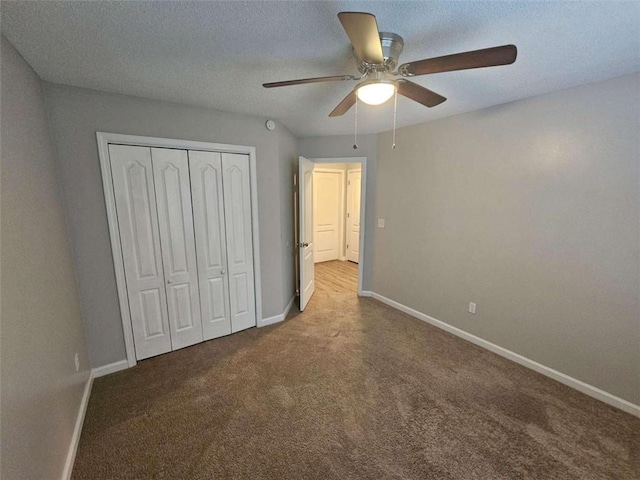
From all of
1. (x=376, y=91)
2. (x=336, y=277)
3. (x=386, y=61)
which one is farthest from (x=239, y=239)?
(x=336, y=277)

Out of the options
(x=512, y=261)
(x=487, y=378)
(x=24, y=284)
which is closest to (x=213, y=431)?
(x=24, y=284)

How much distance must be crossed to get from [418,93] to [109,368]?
323 centimetres

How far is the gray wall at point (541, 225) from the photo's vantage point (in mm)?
1818

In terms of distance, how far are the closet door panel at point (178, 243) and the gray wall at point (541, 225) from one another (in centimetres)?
251

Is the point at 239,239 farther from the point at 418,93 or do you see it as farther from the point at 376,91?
the point at 418,93

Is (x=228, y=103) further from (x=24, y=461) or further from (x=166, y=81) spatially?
(x=24, y=461)

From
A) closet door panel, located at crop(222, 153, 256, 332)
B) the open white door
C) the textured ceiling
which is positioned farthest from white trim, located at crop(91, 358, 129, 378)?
the textured ceiling

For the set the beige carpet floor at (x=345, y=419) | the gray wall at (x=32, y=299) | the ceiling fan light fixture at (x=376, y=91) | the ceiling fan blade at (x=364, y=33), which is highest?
the ceiling fan blade at (x=364, y=33)

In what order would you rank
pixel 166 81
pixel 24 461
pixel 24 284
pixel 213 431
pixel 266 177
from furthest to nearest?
pixel 266 177 < pixel 166 81 < pixel 213 431 < pixel 24 284 < pixel 24 461

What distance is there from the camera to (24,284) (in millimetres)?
1217

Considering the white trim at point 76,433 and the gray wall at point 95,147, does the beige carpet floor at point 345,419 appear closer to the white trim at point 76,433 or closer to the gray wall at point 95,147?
the white trim at point 76,433

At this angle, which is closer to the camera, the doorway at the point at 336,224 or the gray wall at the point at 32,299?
the gray wall at the point at 32,299

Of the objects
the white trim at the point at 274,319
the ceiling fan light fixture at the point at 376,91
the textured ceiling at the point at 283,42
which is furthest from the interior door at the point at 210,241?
the ceiling fan light fixture at the point at 376,91

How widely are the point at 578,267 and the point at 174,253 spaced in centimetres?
342
